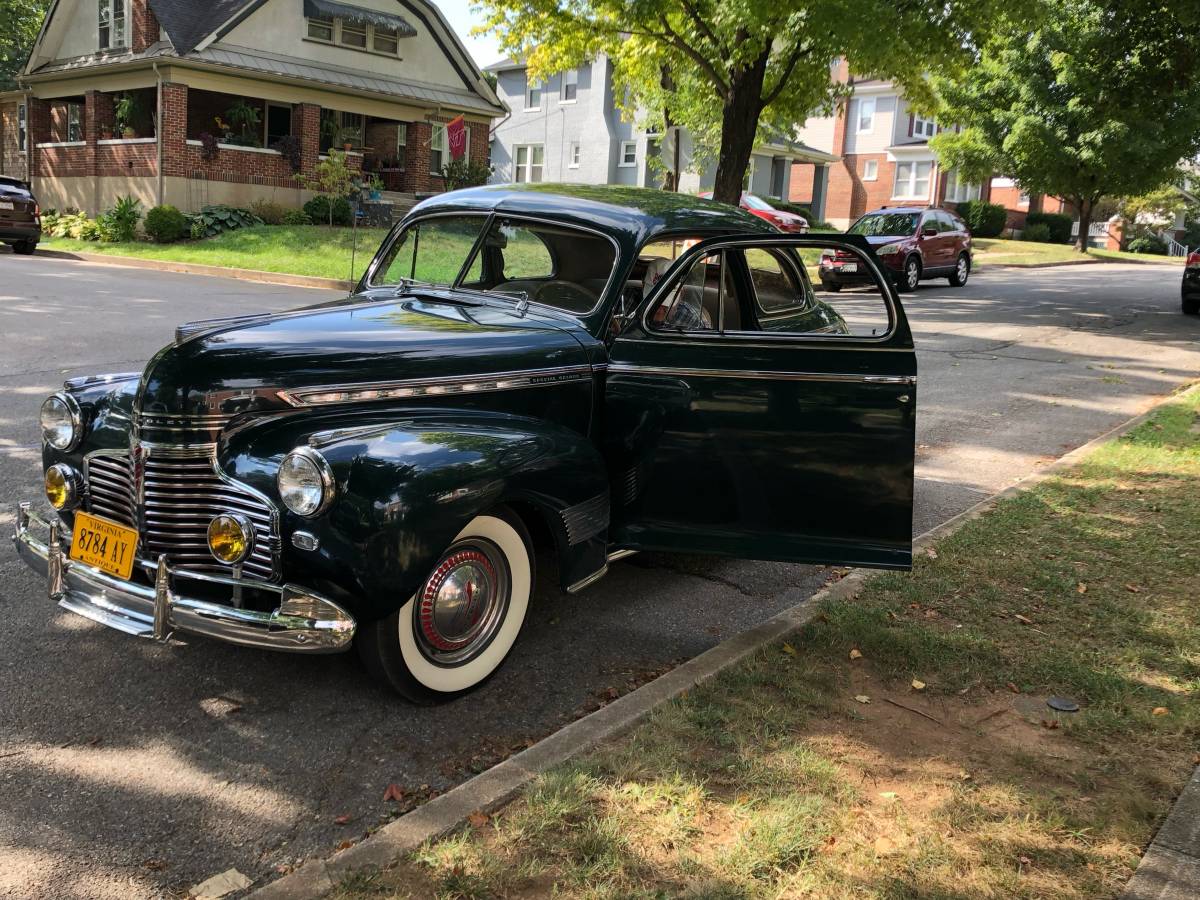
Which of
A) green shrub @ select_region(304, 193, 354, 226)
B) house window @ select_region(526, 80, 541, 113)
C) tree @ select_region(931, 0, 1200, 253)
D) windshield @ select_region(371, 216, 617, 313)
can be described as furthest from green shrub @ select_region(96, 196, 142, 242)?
windshield @ select_region(371, 216, 617, 313)

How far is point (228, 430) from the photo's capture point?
11.8 feet

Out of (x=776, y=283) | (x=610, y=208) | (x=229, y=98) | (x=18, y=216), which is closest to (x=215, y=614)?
(x=610, y=208)

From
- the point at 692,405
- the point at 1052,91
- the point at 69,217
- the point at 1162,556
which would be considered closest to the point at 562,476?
the point at 692,405

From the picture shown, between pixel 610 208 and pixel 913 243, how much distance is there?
1779cm

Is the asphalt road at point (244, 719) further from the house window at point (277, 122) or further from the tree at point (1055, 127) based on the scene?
the tree at point (1055, 127)

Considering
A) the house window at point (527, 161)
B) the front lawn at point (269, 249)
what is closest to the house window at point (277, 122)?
the front lawn at point (269, 249)

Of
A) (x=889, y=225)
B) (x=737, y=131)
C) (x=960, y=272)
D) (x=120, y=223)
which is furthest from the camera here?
(x=120, y=223)

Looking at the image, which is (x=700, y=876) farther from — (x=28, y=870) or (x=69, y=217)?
(x=69, y=217)

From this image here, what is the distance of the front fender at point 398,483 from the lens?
3379 millimetres

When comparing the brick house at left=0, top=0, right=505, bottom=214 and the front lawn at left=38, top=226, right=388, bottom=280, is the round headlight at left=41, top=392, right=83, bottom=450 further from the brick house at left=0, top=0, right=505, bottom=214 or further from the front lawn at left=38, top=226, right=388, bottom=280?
the brick house at left=0, top=0, right=505, bottom=214

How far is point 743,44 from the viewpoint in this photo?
17234 mm

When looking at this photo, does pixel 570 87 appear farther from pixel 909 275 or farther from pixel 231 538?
pixel 231 538

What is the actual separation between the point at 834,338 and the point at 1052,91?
35.7 metres

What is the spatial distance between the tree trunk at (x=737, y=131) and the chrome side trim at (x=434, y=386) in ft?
48.1
